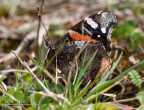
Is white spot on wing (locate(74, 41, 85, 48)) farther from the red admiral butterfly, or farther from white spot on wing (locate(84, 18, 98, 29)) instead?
white spot on wing (locate(84, 18, 98, 29))

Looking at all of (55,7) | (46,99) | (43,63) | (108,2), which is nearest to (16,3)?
(55,7)

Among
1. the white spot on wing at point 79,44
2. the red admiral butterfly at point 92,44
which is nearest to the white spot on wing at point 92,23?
the red admiral butterfly at point 92,44

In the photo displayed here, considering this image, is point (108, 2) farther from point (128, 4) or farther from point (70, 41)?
point (70, 41)

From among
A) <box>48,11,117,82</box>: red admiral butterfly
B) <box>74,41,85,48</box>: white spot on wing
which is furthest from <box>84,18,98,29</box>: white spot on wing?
<box>74,41,85,48</box>: white spot on wing

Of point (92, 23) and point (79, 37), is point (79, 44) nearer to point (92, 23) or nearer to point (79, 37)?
point (79, 37)

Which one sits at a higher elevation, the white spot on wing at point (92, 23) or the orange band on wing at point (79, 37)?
the white spot on wing at point (92, 23)

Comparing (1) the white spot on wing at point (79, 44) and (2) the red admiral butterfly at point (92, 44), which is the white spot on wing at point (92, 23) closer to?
(2) the red admiral butterfly at point (92, 44)

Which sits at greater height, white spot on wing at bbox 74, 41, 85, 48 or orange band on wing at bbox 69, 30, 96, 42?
orange band on wing at bbox 69, 30, 96, 42

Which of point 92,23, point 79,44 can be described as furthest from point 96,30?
point 79,44
